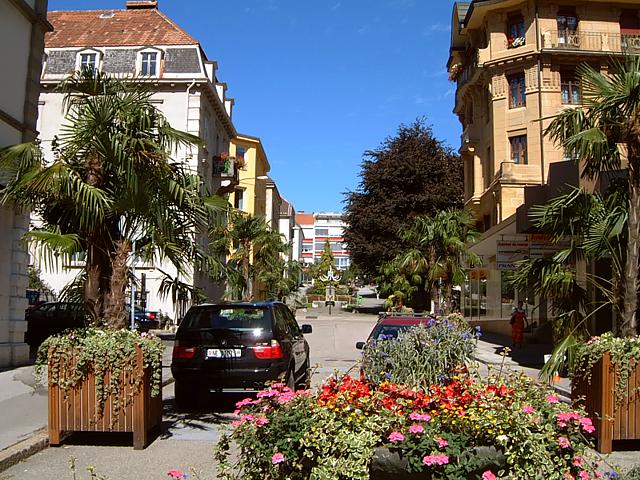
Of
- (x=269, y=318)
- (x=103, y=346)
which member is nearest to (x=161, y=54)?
(x=269, y=318)

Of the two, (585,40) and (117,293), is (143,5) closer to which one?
(585,40)

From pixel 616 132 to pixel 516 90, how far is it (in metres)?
26.7

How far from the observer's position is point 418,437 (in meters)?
3.82

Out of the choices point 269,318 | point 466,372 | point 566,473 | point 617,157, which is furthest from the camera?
point 269,318

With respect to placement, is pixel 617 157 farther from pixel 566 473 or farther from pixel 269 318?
pixel 566 473

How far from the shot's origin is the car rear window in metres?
9.65

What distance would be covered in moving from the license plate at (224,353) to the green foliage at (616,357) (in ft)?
15.0

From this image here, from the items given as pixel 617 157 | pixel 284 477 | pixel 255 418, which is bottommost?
pixel 284 477

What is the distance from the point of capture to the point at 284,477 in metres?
3.84

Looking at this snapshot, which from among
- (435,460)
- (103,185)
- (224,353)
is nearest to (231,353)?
(224,353)

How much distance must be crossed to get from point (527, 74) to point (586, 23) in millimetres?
4058

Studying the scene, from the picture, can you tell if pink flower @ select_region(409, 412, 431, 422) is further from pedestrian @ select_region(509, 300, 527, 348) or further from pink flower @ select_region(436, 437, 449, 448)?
pedestrian @ select_region(509, 300, 527, 348)

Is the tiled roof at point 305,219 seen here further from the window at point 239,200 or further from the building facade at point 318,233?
the window at point 239,200

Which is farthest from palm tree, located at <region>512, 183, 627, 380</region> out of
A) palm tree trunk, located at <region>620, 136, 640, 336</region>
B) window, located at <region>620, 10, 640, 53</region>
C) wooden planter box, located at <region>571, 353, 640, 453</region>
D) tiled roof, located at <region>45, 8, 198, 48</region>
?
window, located at <region>620, 10, 640, 53</region>
